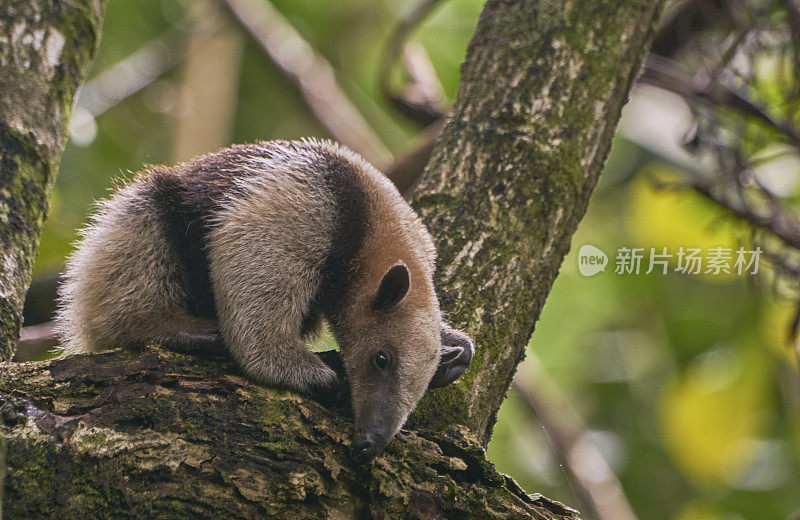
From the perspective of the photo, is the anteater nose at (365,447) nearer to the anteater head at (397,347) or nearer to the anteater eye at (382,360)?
the anteater head at (397,347)

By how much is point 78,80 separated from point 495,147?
8.50 feet

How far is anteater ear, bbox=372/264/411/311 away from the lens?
162 inches

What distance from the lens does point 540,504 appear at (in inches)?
139

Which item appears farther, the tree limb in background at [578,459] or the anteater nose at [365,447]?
the tree limb in background at [578,459]

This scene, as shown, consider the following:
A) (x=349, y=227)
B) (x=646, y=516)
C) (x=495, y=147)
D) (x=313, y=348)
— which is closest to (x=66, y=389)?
(x=349, y=227)

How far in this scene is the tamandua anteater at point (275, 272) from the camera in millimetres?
4188

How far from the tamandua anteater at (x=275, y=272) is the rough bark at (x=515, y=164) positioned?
0.72 ft

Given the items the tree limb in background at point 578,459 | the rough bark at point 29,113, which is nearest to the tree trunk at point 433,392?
the rough bark at point 29,113

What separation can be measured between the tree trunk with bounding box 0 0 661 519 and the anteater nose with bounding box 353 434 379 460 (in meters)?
0.04

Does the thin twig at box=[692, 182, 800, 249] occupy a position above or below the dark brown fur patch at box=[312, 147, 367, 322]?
above

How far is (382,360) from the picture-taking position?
427 cm

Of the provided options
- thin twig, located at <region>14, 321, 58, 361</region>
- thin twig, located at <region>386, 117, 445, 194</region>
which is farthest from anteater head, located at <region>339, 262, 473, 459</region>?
thin twig, located at <region>14, 321, 58, 361</region>

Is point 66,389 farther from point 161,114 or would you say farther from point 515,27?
point 161,114
